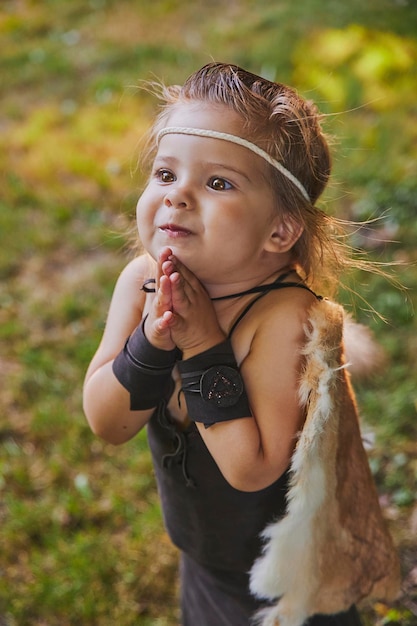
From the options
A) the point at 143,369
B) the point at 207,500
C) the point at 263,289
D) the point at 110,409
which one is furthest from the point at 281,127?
the point at 207,500

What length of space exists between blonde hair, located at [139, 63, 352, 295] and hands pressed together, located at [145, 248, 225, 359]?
23 centimetres

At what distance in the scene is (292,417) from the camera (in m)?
1.40

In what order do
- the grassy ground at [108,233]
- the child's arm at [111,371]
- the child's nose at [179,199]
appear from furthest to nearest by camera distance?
the grassy ground at [108,233] < the child's arm at [111,371] < the child's nose at [179,199]

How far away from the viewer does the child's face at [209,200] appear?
1.30 meters

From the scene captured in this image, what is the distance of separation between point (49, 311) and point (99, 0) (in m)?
4.56

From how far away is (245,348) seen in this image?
1.41 metres

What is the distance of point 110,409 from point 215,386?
0.28 m

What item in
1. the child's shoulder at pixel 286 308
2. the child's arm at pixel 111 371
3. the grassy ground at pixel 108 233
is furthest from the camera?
the grassy ground at pixel 108 233

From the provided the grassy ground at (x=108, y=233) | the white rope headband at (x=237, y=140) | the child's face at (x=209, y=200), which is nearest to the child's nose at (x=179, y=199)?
the child's face at (x=209, y=200)

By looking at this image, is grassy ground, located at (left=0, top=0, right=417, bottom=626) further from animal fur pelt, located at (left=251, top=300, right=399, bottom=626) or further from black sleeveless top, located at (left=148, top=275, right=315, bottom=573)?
black sleeveless top, located at (left=148, top=275, right=315, bottom=573)

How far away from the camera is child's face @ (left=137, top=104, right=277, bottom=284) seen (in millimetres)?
1299

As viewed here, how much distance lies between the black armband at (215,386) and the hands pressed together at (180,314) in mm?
21

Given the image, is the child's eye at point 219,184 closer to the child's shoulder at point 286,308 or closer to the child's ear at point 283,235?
the child's ear at point 283,235

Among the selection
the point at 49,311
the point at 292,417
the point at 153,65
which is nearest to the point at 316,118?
the point at 292,417
